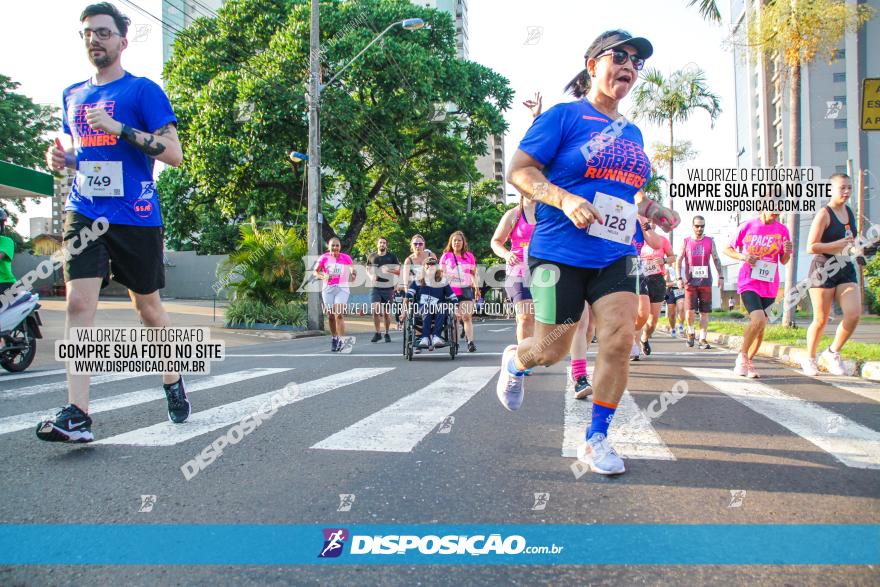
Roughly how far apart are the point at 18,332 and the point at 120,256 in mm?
4605

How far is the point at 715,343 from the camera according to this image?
12.6 metres

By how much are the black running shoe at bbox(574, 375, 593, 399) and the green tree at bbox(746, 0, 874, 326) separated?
362 inches

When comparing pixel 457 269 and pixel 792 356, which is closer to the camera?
pixel 792 356

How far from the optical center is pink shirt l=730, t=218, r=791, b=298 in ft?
21.7

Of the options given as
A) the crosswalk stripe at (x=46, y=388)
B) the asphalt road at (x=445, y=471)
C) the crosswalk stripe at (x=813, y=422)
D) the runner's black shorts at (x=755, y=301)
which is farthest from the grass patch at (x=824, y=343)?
the crosswalk stripe at (x=46, y=388)

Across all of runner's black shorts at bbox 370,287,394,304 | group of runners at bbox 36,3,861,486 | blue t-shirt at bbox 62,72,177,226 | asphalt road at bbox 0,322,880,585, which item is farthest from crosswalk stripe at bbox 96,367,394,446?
runner's black shorts at bbox 370,287,394,304

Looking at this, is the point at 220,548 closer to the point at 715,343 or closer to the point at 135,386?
the point at 135,386

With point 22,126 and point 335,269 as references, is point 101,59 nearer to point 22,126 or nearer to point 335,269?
point 335,269

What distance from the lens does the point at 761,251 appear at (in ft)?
22.1

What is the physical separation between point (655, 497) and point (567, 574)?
87 centimetres

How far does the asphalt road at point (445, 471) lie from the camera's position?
75.5 inches

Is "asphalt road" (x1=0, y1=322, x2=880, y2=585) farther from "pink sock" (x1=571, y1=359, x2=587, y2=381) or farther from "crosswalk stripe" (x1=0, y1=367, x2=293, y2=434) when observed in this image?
"pink sock" (x1=571, y1=359, x2=587, y2=381)

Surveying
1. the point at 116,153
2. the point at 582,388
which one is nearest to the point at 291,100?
the point at 582,388

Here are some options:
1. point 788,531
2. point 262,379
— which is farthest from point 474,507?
point 262,379
